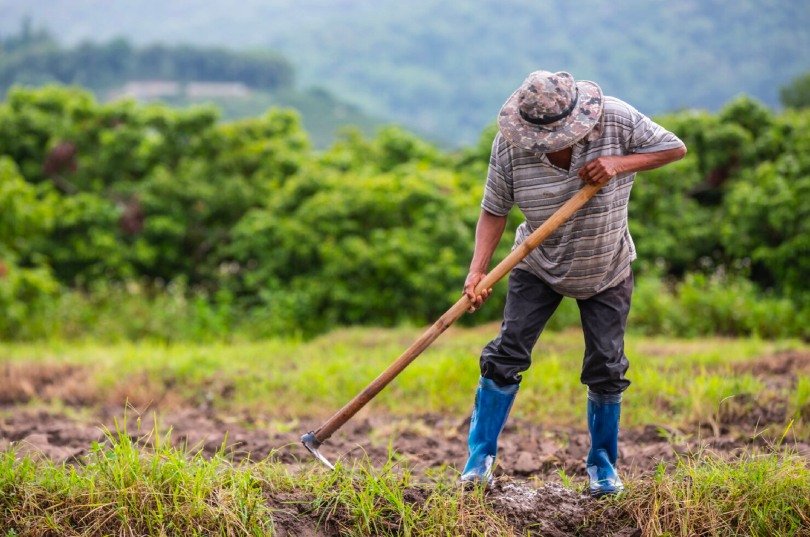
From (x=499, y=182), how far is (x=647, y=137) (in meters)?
0.65

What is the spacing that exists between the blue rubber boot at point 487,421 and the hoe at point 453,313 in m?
0.39

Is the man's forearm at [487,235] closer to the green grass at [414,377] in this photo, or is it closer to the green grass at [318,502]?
the green grass at [318,502]

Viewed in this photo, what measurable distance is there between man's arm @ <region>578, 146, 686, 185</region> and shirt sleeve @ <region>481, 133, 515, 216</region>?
362mm

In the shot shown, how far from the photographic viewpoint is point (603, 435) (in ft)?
13.0

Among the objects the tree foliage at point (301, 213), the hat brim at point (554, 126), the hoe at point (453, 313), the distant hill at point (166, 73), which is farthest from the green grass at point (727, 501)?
the distant hill at point (166, 73)

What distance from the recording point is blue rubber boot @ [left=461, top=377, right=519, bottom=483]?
3.96 metres

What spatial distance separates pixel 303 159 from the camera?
1332 centimetres

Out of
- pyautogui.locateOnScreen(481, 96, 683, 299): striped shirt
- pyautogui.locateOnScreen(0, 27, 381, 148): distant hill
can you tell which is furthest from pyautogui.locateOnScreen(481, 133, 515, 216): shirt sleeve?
pyautogui.locateOnScreen(0, 27, 381, 148): distant hill

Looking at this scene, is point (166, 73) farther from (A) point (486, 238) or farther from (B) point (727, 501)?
(B) point (727, 501)

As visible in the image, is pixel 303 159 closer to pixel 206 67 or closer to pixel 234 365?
pixel 234 365

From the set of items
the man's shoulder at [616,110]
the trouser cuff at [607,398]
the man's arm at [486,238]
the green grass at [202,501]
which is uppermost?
the man's shoulder at [616,110]

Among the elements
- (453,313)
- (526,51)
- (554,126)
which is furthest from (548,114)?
(526,51)

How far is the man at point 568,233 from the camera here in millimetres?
3494

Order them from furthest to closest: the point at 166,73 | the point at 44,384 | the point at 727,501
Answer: the point at 166,73 < the point at 44,384 < the point at 727,501
